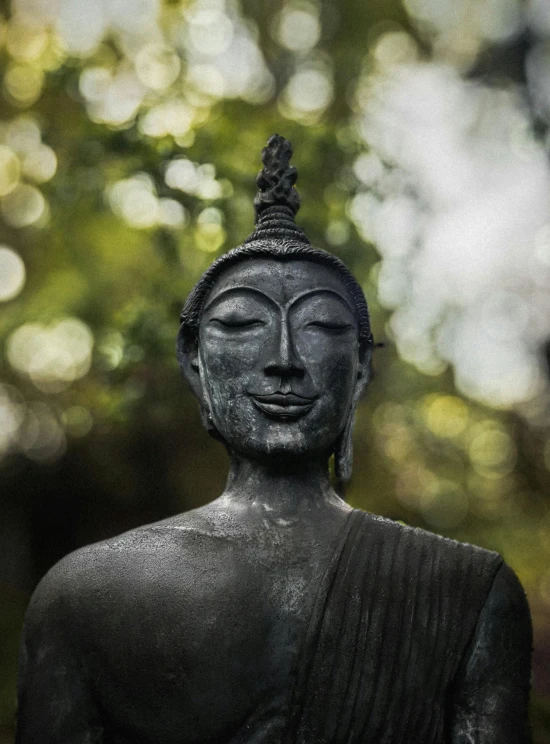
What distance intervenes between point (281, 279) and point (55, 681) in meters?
1.57

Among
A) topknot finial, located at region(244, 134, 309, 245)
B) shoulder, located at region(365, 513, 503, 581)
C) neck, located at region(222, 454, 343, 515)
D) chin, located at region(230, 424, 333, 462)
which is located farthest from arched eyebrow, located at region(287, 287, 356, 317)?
shoulder, located at region(365, 513, 503, 581)

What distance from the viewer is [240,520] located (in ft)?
11.0

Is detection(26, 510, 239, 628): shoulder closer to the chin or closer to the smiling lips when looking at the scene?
the chin

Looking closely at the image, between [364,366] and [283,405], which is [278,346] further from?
[364,366]

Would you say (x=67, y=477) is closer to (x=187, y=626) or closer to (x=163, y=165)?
(x=163, y=165)

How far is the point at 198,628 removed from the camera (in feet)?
10.2

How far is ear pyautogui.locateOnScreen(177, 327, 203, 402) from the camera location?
3691 millimetres

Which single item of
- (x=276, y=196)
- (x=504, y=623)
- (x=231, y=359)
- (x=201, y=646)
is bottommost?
(x=201, y=646)

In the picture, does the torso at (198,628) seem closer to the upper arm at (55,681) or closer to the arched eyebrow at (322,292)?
the upper arm at (55,681)

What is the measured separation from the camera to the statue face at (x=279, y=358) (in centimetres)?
332

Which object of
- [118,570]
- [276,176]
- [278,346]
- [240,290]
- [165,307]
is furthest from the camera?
[165,307]

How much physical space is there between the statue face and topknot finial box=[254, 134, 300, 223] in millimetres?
330

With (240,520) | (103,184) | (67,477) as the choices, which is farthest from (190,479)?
(240,520)

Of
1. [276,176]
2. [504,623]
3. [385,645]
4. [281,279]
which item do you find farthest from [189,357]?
[504,623]
